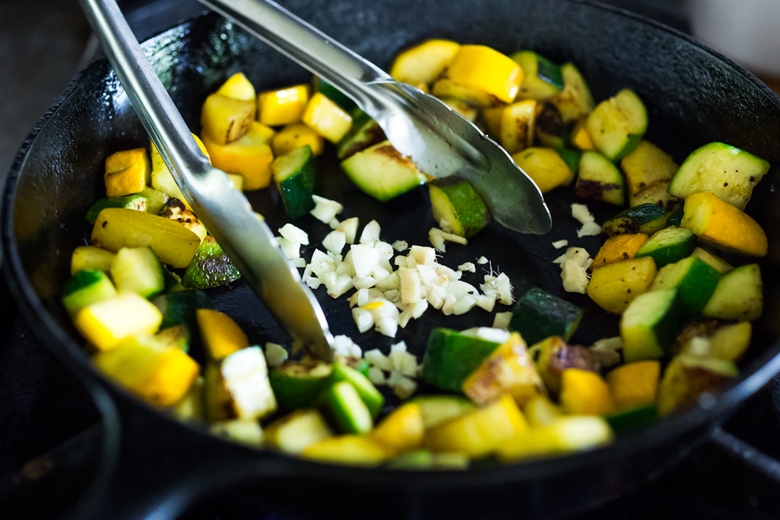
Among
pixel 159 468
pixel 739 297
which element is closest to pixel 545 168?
pixel 739 297

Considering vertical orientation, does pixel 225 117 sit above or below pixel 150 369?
above

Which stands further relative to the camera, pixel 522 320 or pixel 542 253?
pixel 542 253

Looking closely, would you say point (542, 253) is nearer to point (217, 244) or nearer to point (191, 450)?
point (217, 244)

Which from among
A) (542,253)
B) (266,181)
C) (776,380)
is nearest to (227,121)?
(266,181)

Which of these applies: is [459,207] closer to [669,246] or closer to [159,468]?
[669,246]

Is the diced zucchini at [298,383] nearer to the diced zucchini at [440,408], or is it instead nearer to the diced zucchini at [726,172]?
the diced zucchini at [440,408]

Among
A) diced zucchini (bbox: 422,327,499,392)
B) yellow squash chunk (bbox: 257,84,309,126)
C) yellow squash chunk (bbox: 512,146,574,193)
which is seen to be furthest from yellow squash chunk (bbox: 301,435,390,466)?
yellow squash chunk (bbox: 257,84,309,126)
